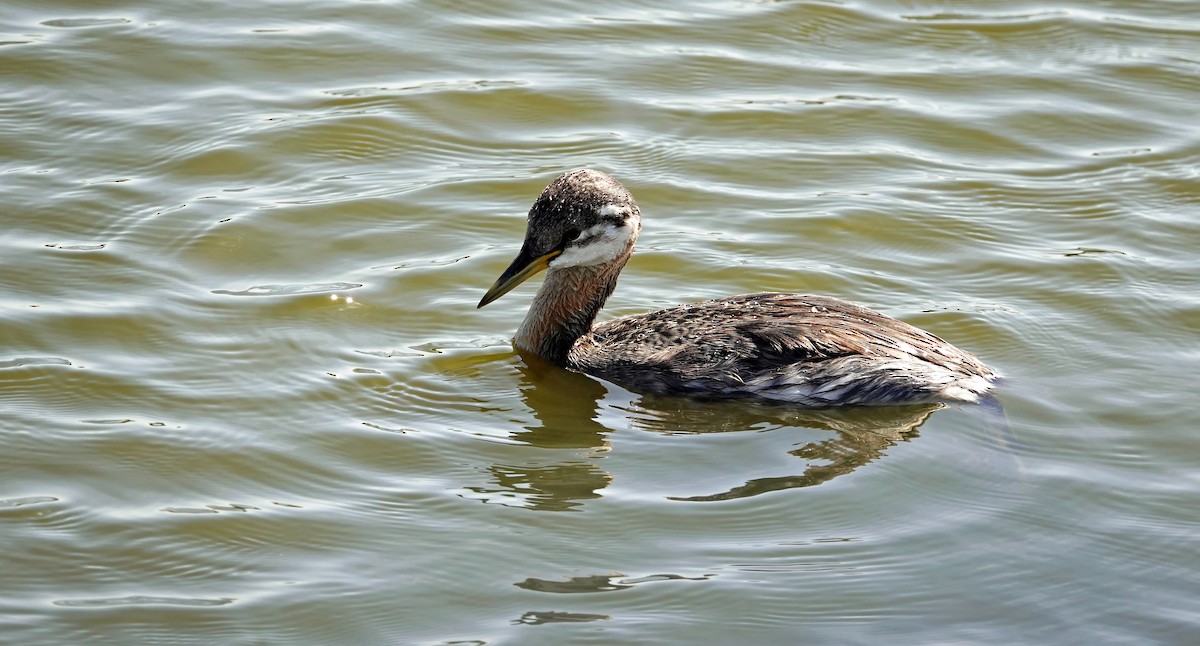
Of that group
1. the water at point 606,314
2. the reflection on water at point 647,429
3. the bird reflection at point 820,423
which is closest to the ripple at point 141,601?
the water at point 606,314

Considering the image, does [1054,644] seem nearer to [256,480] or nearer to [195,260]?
[256,480]

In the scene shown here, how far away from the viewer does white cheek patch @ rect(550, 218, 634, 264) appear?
8.83 meters

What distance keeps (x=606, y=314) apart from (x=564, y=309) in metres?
0.77

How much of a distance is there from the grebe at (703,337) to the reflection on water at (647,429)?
3.1 inches

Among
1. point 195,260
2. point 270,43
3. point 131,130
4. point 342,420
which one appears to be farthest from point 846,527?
point 270,43

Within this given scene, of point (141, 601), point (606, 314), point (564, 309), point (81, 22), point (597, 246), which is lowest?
point (141, 601)

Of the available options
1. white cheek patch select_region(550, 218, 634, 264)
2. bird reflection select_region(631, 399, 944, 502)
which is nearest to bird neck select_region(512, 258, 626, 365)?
white cheek patch select_region(550, 218, 634, 264)

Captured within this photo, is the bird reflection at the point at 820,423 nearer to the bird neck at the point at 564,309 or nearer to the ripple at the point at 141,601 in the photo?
the bird neck at the point at 564,309

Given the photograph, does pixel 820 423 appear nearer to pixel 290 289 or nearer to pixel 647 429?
pixel 647 429

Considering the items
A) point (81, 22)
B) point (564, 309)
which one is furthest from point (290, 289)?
point (81, 22)

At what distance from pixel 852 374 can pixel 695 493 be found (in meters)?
1.23

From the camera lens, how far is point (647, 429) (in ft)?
26.7

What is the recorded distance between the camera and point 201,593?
259 inches

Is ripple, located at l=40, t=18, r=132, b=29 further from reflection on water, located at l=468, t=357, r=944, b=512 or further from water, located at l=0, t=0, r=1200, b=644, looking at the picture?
reflection on water, located at l=468, t=357, r=944, b=512
